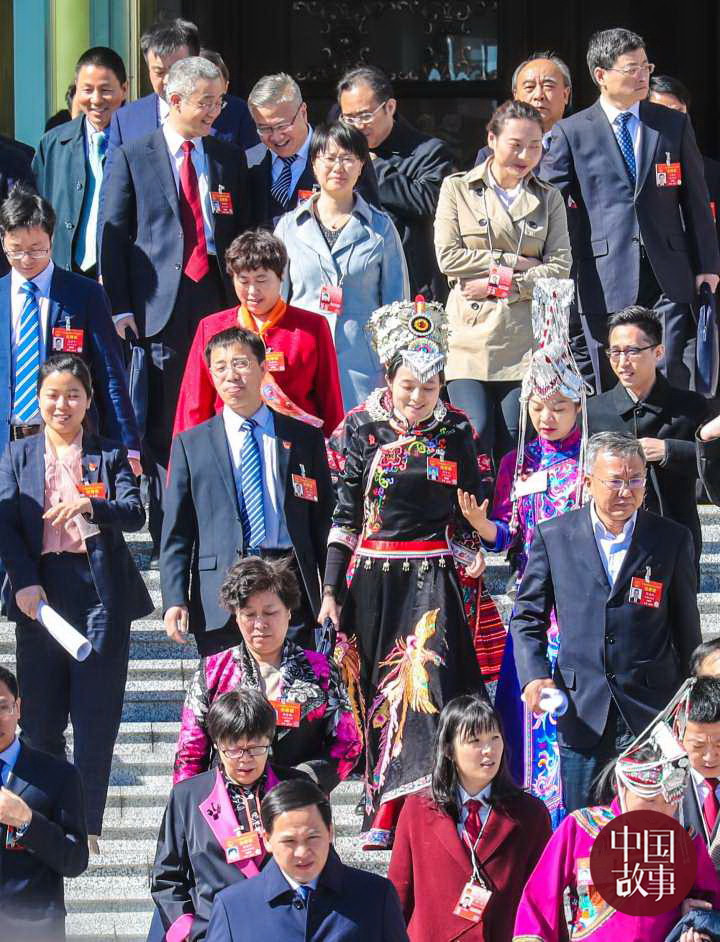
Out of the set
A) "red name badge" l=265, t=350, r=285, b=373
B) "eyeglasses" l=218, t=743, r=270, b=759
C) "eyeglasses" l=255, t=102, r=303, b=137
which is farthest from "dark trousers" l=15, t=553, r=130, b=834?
"eyeglasses" l=255, t=102, r=303, b=137

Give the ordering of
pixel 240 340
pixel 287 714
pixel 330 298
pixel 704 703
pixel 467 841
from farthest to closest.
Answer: pixel 330 298 < pixel 240 340 < pixel 287 714 < pixel 467 841 < pixel 704 703

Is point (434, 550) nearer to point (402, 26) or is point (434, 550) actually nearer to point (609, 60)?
point (609, 60)

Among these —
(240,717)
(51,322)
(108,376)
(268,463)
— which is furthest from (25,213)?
(240,717)

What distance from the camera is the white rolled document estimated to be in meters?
7.09

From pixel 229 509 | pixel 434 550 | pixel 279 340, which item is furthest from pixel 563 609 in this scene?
pixel 279 340

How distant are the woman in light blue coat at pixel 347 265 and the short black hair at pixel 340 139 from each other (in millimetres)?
12

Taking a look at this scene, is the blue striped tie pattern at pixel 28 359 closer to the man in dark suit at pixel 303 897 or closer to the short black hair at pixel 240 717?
the short black hair at pixel 240 717

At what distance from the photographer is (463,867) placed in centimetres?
627

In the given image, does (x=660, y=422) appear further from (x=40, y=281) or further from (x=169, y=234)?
(x=40, y=281)

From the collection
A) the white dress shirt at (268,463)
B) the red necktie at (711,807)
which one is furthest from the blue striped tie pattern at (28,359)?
the red necktie at (711,807)

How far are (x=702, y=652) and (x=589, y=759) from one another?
0.55m

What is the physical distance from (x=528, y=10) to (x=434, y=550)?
243 inches

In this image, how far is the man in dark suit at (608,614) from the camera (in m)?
6.90

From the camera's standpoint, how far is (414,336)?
7469 millimetres
